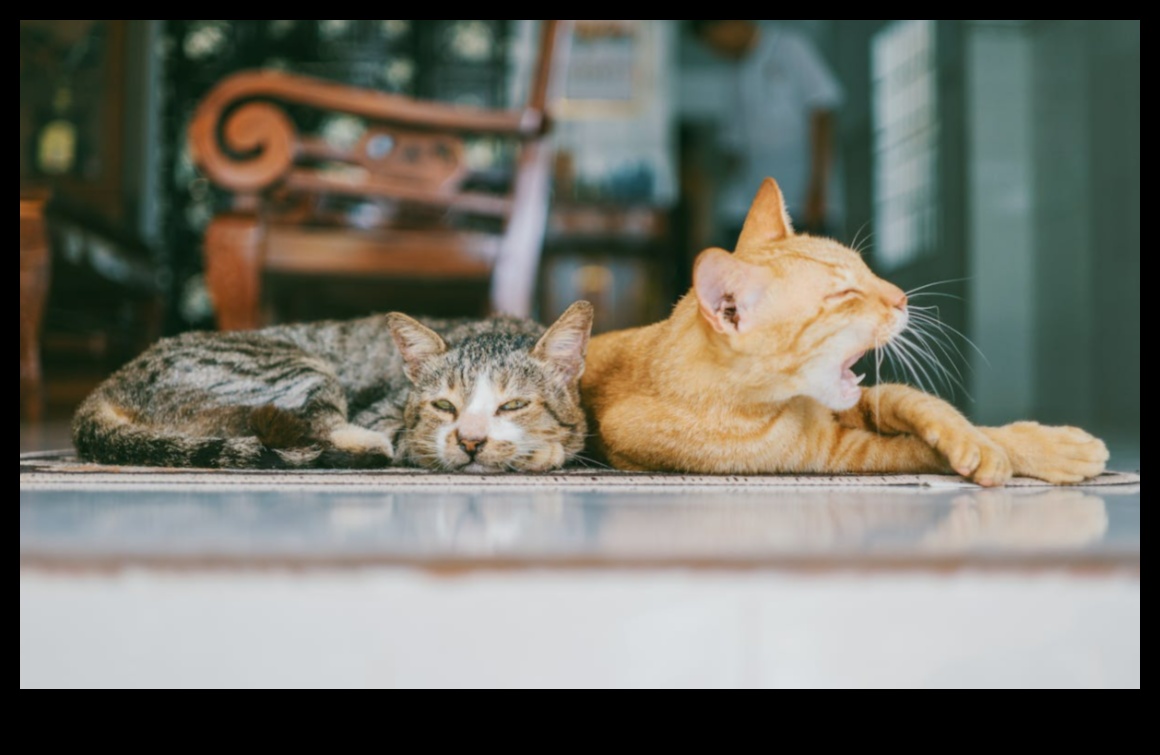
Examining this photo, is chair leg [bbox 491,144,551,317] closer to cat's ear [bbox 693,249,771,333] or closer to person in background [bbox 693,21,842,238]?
cat's ear [bbox 693,249,771,333]

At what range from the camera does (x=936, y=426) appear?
107 cm

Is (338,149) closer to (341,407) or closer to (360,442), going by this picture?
(341,407)

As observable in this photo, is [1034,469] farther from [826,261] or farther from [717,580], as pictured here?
[717,580]

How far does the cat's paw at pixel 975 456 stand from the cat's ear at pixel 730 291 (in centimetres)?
28

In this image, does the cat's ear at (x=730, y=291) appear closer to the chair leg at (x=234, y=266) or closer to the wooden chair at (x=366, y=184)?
the wooden chair at (x=366, y=184)

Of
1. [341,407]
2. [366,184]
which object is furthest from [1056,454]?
[366,184]

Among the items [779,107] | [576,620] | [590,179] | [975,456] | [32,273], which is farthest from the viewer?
[590,179]

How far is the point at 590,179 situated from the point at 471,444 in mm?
4861

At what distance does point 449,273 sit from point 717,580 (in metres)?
1.61

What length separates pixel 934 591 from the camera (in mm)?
568

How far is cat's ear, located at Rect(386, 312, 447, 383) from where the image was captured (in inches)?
51.4

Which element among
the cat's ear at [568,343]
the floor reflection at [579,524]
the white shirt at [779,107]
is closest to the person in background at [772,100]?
the white shirt at [779,107]

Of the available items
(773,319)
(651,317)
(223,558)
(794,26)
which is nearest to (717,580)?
(223,558)

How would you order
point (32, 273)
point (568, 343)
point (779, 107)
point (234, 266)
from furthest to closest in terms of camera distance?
1. point (779, 107)
2. point (32, 273)
3. point (234, 266)
4. point (568, 343)
